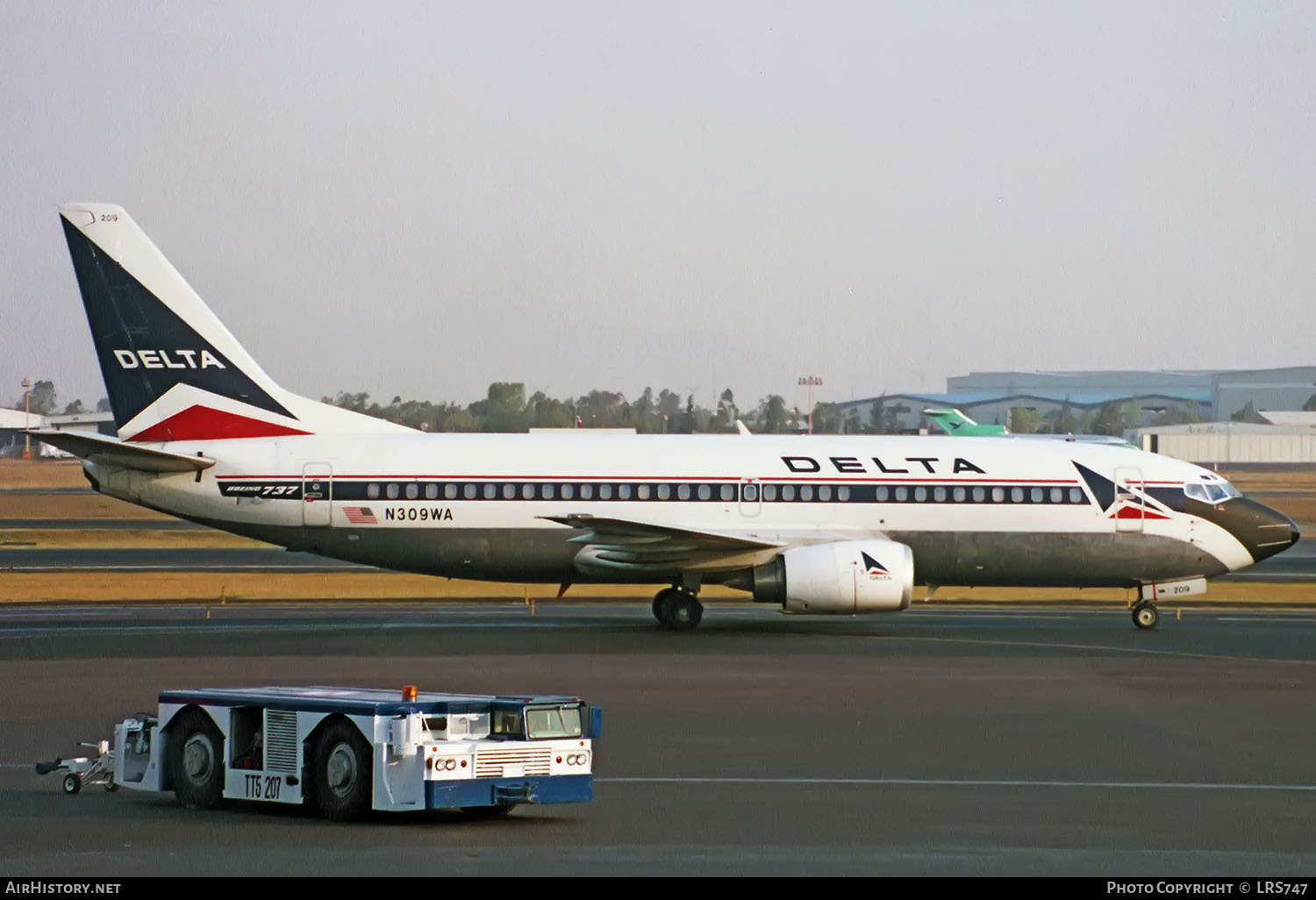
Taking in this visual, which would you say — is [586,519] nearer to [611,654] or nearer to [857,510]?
[611,654]

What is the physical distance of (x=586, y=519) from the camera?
102ft

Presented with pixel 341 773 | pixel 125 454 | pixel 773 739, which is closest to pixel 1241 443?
pixel 125 454

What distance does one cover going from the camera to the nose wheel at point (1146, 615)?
33688 millimetres

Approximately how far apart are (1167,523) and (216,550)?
32.6 meters

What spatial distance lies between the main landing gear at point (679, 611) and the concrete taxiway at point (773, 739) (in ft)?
1.43

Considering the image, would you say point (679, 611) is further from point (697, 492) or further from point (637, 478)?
point (637, 478)

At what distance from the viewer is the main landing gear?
33.0 meters

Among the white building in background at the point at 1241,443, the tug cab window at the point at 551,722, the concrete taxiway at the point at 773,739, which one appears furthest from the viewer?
the white building in background at the point at 1241,443

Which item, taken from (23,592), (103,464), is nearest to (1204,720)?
(103,464)

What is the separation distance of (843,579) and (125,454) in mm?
13041

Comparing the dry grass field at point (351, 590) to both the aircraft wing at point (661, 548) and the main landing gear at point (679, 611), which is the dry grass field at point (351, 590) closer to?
the aircraft wing at point (661, 548)

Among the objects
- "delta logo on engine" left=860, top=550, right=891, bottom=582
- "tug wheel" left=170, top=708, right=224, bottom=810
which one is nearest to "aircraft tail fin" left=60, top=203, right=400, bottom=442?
"delta logo on engine" left=860, top=550, right=891, bottom=582

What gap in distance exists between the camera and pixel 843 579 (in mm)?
31203

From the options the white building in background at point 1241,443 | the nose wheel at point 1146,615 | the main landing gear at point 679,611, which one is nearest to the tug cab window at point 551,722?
the main landing gear at point 679,611
